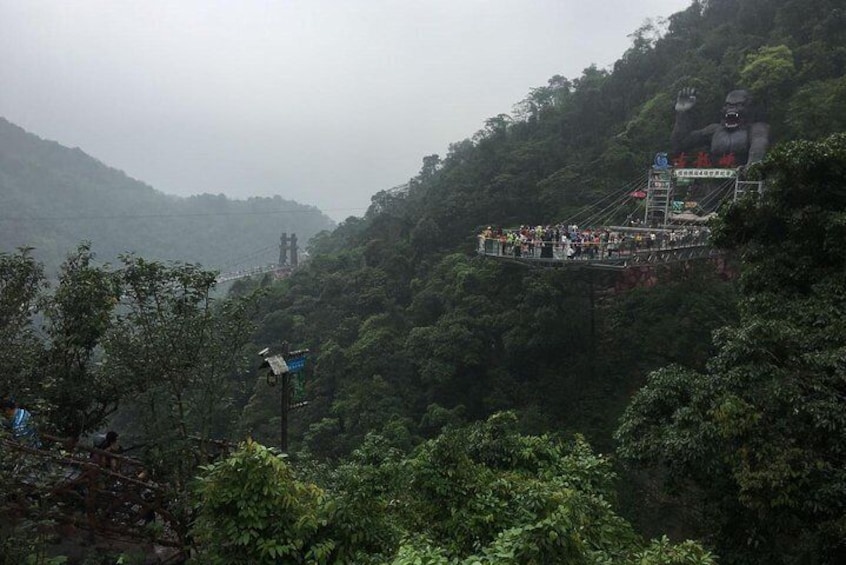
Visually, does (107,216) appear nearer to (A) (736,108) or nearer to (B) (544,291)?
(B) (544,291)

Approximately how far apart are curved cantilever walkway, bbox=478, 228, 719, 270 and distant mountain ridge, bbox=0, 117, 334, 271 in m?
62.5

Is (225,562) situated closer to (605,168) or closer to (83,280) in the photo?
(83,280)

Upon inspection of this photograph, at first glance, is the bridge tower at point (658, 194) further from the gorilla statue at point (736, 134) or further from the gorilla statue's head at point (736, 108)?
the gorilla statue's head at point (736, 108)

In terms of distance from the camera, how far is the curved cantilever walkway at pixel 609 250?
15188mm

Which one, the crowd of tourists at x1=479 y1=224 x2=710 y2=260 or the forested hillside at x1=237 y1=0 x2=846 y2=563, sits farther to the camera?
the forested hillside at x1=237 y1=0 x2=846 y2=563

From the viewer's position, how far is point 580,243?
49.3 feet

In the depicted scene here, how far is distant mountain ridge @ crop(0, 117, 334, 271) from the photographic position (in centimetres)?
7481

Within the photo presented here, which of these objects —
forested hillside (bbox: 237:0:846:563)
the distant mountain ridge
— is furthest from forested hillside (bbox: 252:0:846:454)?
the distant mountain ridge

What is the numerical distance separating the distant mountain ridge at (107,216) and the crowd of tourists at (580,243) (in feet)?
204

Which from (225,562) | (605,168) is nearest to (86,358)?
(225,562)

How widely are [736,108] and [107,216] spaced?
89.2 meters

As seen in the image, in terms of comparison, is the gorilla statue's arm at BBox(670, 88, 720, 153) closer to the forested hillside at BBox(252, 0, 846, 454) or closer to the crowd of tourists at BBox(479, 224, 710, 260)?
the forested hillside at BBox(252, 0, 846, 454)

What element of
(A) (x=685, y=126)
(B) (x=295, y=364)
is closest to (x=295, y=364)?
(B) (x=295, y=364)

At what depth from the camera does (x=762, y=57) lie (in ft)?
87.1
